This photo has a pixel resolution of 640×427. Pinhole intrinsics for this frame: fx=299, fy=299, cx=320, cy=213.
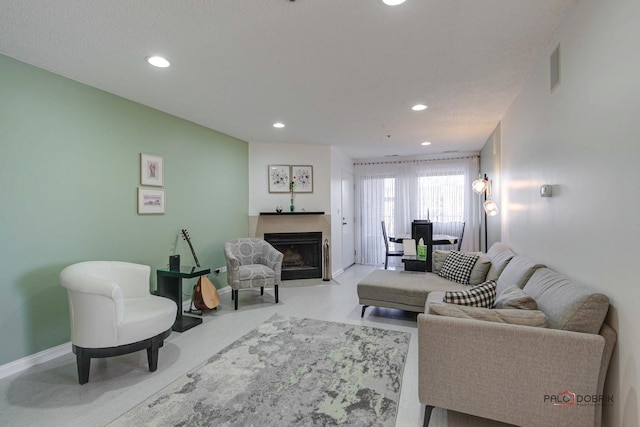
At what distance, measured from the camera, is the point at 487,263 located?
3.37 m

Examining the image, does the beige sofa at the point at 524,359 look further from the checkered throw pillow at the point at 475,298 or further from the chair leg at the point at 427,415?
the checkered throw pillow at the point at 475,298

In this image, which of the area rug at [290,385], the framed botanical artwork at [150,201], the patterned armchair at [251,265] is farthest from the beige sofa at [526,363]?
the framed botanical artwork at [150,201]

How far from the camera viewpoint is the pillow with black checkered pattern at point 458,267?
349cm

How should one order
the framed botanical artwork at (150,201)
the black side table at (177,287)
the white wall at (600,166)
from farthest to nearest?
1. the framed botanical artwork at (150,201)
2. the black side table at (177,287)
3. the white wall at (600,166)

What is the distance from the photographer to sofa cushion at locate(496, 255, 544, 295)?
230 centimetres

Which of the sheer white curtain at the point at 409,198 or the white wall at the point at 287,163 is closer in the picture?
the white wall at the point at 287,163

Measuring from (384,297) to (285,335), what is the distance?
3.91 feet

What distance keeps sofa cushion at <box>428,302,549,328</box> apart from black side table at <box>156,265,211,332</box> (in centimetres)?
255

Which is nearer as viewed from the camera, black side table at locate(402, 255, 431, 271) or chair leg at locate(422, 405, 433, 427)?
chair leg at locate(422, 405, 433, 427)

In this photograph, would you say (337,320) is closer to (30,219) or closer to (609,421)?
(609,421)

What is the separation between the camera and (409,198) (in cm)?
664

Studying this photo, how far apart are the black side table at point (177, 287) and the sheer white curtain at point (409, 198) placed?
14.6 feet

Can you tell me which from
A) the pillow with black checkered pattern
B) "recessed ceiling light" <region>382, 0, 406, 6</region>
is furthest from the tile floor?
"recessed ceiling light" <region>382, 0, 406, 6</region>

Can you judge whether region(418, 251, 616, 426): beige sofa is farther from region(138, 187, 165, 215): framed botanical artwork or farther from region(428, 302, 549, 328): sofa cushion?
region(138, 187, 165, 215): framed botanical artwork
